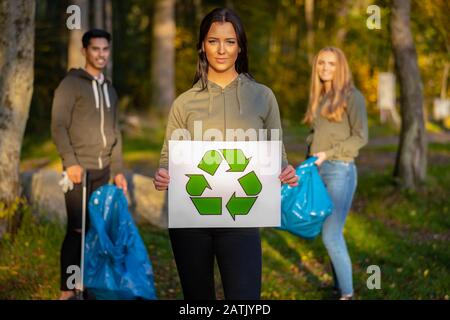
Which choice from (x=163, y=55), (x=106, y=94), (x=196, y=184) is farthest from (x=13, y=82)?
(x=163, y=55)

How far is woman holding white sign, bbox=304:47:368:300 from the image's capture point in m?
5.33

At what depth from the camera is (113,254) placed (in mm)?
5145

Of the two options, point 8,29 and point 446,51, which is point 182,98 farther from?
point 446,51

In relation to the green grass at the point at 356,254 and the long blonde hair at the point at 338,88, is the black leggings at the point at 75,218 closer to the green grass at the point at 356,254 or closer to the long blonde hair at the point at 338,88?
the green grass at the point at 356,254

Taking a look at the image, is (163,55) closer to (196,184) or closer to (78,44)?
(78,44)

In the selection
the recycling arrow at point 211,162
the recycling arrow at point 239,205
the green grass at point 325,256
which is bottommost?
the green grass at point 325,256

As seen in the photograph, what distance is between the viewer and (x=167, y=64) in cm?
2069

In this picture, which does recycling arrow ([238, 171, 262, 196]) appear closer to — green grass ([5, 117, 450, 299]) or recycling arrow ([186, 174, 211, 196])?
recycling arrow ([186, 174, 211, 196])

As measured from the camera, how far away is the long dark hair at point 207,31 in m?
3.33

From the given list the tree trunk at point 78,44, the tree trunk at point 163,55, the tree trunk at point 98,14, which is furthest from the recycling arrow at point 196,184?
the tree trunk at point 163,55

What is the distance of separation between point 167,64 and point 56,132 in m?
15.9

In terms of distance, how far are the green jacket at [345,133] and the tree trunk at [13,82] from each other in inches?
99.8

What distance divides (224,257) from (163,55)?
57.5 ft

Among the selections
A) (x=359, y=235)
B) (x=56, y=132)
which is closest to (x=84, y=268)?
(x=56, y=132)
